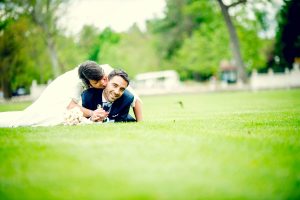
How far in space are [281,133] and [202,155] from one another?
7.23 ft

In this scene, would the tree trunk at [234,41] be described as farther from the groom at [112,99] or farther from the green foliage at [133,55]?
the groom at [112,99]

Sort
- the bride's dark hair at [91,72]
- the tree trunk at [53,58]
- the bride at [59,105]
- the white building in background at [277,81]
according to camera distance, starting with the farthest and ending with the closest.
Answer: the white building in background at [277,81]
the tree trunk at [53,58]
the bride at [59,105]
the bride's dark hair at [91,72]

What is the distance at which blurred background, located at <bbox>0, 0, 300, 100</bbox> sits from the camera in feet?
112

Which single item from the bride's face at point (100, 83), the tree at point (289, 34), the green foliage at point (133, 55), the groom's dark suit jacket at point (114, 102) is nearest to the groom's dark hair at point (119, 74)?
the bride's face at point (100, 83)

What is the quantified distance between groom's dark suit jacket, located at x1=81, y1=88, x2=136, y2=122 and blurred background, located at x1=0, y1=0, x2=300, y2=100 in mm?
21704

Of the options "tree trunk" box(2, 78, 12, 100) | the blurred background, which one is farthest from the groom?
"tree trunk" box(2, 78, 12, 100)

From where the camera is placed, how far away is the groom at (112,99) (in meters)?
7.29

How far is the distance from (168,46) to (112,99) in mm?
58203

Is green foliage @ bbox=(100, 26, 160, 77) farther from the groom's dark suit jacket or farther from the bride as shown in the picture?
the groom's dark suit jacket

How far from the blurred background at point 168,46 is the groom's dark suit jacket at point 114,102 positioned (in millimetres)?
21704

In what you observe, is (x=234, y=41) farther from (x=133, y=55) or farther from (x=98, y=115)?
(x=133, y=55)

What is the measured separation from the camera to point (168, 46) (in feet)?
Result: 212

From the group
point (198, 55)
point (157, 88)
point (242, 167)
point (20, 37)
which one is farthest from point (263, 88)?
point (242, 167)

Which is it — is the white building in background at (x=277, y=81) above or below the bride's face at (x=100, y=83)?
below
